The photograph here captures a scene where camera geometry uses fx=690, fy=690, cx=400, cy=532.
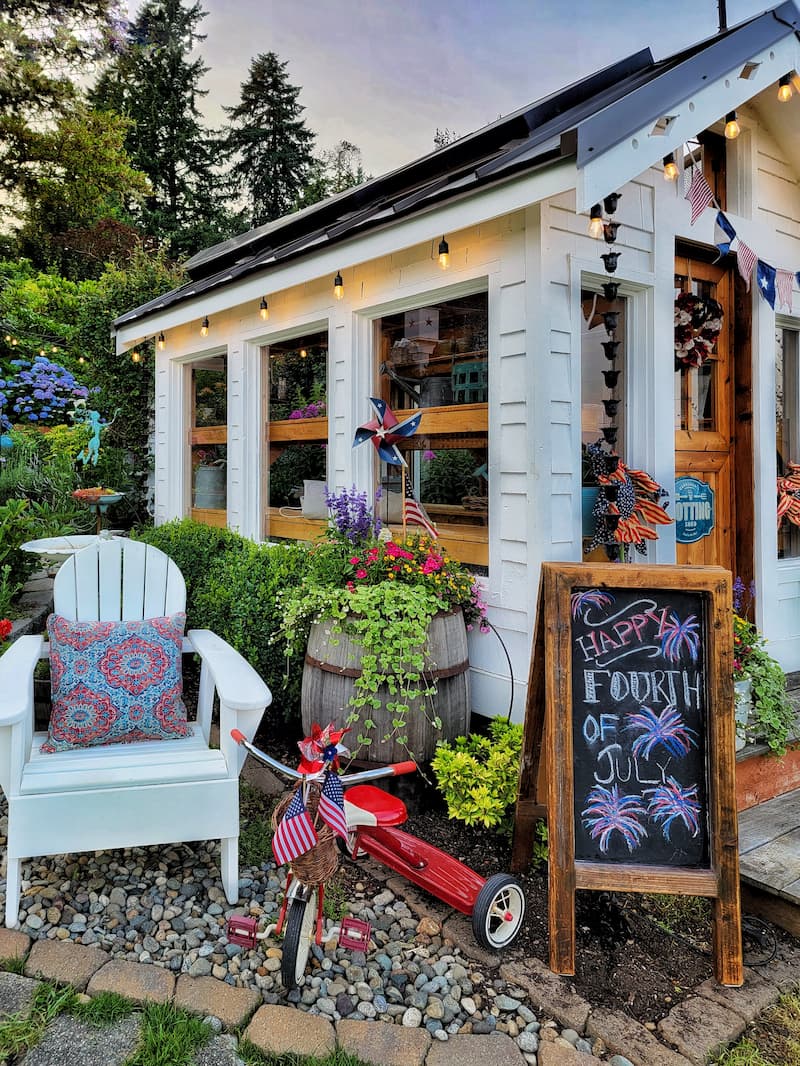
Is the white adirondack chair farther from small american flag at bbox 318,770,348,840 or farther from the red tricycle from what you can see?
small american flag at bbox 318,770,348,840

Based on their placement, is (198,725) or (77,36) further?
(77,36)

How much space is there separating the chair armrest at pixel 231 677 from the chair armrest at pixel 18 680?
550 millimetres

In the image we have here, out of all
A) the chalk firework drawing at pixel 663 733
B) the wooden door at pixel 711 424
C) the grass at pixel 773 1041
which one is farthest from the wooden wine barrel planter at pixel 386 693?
the wooden door at pixel 711 424

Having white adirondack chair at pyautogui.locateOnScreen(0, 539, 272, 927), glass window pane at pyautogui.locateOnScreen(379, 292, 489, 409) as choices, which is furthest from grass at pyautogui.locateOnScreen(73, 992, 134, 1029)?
glass window pane at pyautogui.locateOnScreen(379, 292, 489, 409)

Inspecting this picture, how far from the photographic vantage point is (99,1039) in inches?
61.1

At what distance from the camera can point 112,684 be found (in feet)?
8.04

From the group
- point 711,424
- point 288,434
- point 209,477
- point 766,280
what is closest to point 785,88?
point 766,280

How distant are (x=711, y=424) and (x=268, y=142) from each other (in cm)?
1810

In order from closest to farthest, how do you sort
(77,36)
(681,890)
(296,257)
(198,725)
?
1. (681,890)
2. (198,725)
3. (296,257)
4. (77,36)

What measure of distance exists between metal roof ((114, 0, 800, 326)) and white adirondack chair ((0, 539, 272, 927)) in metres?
1.98

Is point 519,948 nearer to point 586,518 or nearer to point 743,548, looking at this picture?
point 586,518

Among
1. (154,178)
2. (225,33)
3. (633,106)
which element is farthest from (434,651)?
(225,33)

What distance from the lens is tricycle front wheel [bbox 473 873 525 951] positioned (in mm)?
1899

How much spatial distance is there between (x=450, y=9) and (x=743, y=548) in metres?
10.9
